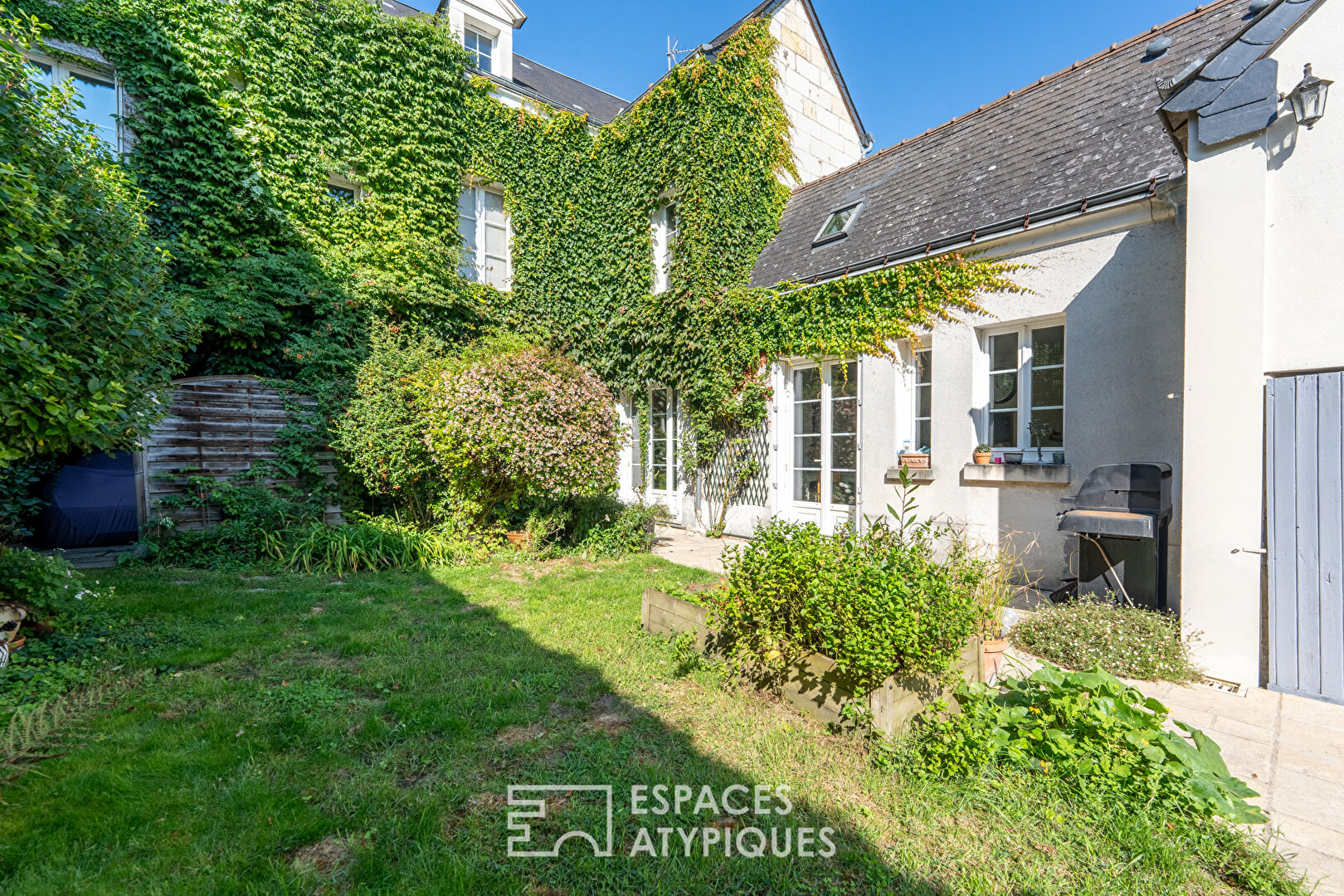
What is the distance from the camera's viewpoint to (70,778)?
93.3 inches

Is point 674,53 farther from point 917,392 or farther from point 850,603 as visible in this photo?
point 850,603

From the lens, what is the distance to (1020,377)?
Answer: 20.0 feet

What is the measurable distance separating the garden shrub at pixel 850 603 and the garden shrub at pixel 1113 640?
42.0 inches

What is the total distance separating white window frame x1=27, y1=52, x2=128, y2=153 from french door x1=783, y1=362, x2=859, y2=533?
940 cm

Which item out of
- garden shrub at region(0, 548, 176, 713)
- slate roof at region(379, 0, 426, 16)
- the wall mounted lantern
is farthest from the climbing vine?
garden shrub at region(0, 548, 176, 713)

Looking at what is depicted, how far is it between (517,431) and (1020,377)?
18.1ft

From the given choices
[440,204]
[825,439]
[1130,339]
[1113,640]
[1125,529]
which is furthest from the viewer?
[440,204]

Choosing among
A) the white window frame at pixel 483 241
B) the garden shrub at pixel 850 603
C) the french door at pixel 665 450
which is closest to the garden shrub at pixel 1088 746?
the garden shrub at pixel 850 603

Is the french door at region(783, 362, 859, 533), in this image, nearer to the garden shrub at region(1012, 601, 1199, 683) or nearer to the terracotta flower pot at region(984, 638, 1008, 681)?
the garden shrub at region(1012, 601, 1199, 683)

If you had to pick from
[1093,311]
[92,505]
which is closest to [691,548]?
[1093,311]

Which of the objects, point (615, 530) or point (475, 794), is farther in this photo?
point (615, 530)

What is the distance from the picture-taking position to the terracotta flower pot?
3281mm

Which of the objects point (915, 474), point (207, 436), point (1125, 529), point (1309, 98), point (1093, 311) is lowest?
point (1125, 529)

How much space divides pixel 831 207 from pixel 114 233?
8556 millimetres
